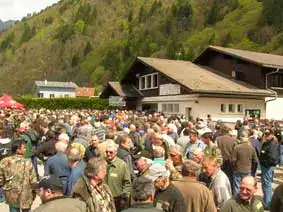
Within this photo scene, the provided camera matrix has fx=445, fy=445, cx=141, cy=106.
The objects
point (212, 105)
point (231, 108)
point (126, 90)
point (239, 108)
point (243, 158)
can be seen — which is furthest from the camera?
point (126, 90)

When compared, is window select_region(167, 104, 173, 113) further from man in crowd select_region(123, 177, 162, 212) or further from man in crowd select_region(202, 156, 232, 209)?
man in crowd select_region(123, 177, 162, 212)

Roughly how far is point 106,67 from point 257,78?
72.3 meters

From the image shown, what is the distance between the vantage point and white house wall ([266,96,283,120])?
31.3 metres

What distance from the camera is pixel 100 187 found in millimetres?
5254

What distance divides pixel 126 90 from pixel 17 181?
104 ft

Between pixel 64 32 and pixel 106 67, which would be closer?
pixel 106 67

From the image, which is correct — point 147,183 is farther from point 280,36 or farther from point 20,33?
point 20,33

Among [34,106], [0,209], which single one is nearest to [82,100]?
[34,106]

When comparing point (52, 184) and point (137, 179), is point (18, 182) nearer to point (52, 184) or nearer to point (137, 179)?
point (52, 184)

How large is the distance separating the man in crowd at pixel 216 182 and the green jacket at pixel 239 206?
941mm

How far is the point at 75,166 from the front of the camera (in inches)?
253

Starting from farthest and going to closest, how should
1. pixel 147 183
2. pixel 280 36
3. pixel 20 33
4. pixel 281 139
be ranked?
pixel 20 33, pixel 280 36, pixel 281 139, pixel 147 183

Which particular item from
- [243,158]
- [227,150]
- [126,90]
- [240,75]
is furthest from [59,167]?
Answer: [126,90]

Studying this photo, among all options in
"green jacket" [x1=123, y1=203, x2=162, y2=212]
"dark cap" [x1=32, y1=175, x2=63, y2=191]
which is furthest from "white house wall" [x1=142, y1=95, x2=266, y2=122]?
"dark cap" [x1=32, y1=175, x2=63, y2=191]
